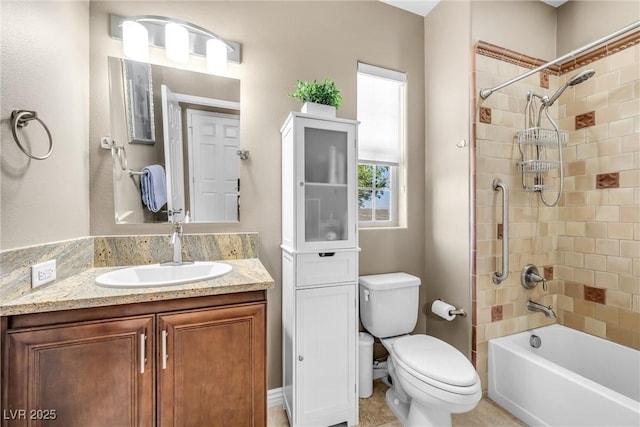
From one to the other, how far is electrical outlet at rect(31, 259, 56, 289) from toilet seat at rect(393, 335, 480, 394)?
167 centimetres

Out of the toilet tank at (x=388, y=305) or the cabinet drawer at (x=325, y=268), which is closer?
A: the cabinet drawer at (x=325, y=268)

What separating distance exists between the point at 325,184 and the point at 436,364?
111cm

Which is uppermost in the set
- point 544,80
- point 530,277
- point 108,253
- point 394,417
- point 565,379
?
point 544,80

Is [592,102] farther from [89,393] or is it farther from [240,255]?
[89,393]

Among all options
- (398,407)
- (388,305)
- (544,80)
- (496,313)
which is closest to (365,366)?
(398,407)

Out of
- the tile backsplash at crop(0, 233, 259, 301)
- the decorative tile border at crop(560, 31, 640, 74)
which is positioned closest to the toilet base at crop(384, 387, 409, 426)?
the tile backsplash at crop(0, 233, 259, 301)

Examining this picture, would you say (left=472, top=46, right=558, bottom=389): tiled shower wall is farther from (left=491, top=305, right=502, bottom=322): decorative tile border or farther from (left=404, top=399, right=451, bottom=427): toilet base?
(left=404, top=399, right=451, bottom=427): toilet base

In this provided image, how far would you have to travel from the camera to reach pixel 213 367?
1.17m

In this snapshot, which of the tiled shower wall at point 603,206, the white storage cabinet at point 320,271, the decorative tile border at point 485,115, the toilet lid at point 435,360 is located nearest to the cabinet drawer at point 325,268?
the white storage cabinet at point 320,271

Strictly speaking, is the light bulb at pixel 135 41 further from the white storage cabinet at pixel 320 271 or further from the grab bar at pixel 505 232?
the grab bar at pixel 505 232

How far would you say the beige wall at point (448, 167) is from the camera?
188 cm

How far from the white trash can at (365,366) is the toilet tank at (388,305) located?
84 millimetres

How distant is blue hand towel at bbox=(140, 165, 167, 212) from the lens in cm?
156

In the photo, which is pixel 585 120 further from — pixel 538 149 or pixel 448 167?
pixel 448 167
